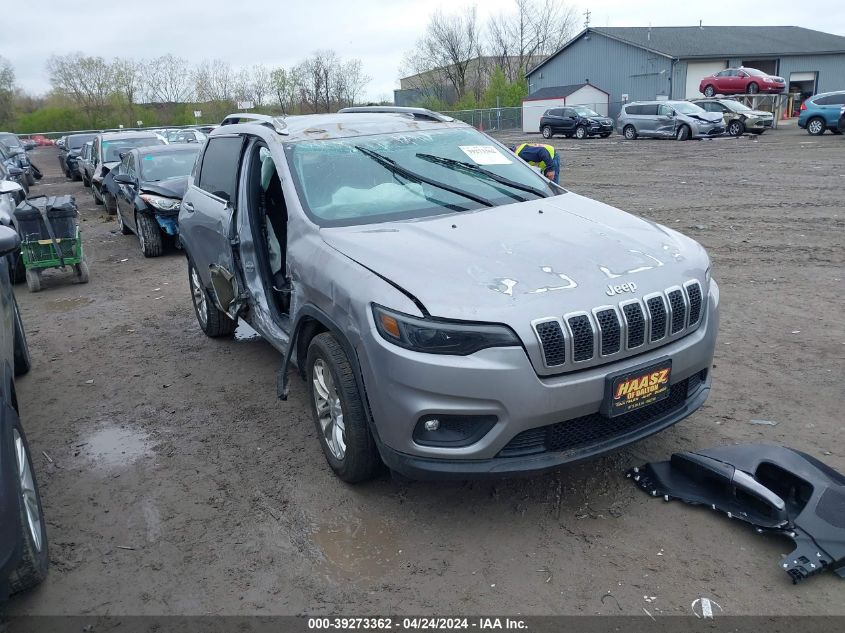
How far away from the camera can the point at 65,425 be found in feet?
15.9

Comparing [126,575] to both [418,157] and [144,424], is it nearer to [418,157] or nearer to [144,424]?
[144,424]

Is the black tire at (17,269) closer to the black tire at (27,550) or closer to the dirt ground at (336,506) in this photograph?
the dirt ground at (336,506)

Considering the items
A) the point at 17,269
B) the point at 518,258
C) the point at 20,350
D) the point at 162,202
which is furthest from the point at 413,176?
the point at 17,269

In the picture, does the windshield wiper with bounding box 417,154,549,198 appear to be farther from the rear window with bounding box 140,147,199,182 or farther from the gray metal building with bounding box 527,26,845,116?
the gray metal building with bounding box 527,26,845,116

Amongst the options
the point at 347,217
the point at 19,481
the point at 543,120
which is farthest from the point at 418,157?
the point at 543,120

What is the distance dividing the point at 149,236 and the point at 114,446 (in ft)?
21.6

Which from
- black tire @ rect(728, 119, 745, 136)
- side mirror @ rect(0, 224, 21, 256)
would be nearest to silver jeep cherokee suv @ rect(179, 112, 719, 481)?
side mirror @ rect(0, 224, 21, 256)

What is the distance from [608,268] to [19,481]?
270 centimetres

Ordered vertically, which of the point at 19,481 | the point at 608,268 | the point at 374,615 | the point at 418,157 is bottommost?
the point at 374,615

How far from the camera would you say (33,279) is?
8898 millimetres

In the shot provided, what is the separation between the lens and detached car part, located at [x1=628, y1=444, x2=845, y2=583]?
2.94 m

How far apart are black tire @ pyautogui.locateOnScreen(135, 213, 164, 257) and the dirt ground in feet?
11.7

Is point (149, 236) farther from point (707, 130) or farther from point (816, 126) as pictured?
point (816, 126)

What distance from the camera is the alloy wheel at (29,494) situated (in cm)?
290
